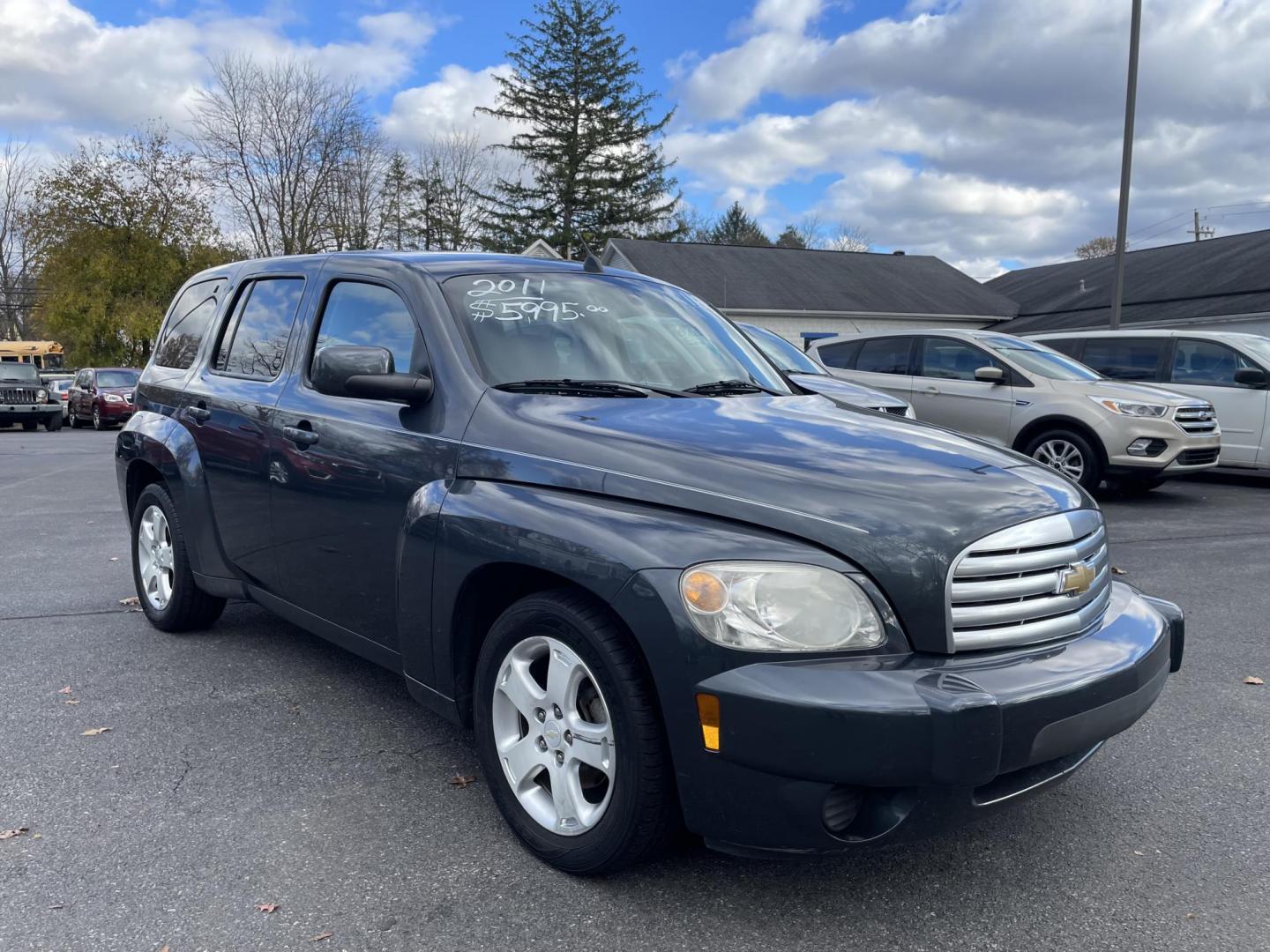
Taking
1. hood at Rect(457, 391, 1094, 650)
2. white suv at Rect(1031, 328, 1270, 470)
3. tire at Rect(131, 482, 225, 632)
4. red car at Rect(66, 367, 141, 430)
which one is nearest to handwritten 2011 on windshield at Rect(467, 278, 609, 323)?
hood at Rect(457, 391, 1094, 650)

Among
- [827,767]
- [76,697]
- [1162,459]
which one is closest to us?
[827,767]

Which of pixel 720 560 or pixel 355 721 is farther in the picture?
pixel 355 721

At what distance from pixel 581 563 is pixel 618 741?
456 mm

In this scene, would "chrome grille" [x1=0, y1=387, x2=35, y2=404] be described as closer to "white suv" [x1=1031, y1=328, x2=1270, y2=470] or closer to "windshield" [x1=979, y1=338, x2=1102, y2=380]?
"windshield" [x1=979, y1=338, x2=1102, y2=380]

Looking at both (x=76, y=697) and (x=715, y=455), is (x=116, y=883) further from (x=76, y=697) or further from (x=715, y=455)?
(x=715, y=455)

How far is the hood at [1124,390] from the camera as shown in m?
9.82

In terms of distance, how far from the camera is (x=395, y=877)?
2795mm

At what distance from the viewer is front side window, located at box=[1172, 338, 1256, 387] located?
11422 mm

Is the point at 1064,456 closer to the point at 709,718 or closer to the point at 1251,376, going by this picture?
the point at 1251,376

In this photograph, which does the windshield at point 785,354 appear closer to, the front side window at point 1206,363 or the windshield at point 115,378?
the front side window at point 1206,363

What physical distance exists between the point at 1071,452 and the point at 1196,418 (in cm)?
→ 122

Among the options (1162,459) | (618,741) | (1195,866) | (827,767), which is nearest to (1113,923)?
(1195,866)

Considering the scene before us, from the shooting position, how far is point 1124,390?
32.6ft

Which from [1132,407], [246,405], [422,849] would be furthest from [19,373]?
[422,849]
